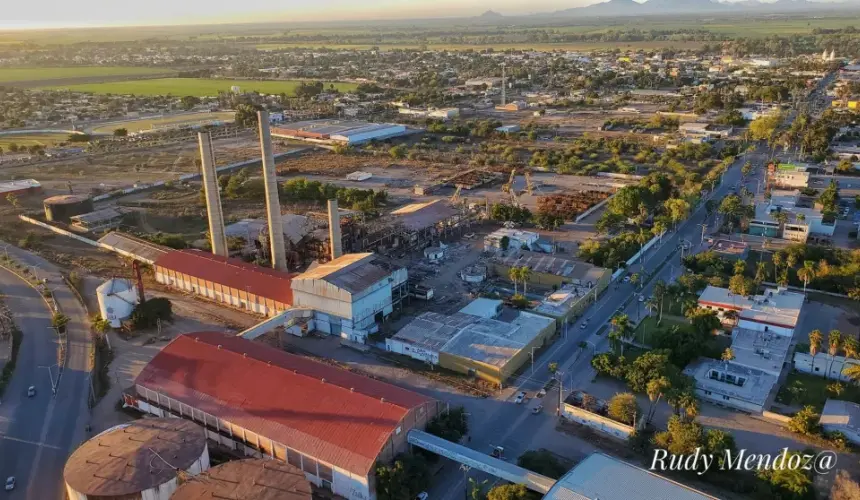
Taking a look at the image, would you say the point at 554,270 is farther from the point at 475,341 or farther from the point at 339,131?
the point at 339,131

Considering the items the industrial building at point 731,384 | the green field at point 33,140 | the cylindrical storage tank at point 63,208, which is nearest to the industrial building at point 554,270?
the industrial building at point 731,384

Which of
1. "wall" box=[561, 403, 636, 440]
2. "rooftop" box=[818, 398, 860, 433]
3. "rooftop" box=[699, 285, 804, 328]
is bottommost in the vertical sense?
"wall" box=[561, 403, 636, 440]

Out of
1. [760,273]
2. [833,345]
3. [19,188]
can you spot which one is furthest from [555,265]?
[19,188]

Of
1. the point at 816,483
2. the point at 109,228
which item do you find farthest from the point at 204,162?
the point at 816,483

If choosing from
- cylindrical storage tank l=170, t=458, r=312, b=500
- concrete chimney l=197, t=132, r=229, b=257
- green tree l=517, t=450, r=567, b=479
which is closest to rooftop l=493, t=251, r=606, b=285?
green tree l=517, t=450, r=567, b=479

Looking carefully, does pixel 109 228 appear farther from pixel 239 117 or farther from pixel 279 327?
pixel 239 117

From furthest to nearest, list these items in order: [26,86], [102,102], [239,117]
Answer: [26,86]
[102,102]
[239,117]

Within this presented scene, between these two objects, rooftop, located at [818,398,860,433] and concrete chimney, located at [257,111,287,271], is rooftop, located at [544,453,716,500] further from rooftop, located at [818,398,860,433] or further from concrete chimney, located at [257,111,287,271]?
concrete chimney, located at [257,111,287,271]
